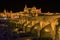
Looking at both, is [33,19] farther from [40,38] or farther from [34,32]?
[40,38]

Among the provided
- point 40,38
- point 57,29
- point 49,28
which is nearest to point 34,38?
point 40,38

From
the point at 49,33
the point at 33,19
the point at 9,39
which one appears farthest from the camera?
the point at 33,19

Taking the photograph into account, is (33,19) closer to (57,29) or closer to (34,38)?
(34,38)

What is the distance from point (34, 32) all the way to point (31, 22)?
2.94 ft

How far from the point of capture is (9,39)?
5223 millimetres

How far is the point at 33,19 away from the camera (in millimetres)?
6043

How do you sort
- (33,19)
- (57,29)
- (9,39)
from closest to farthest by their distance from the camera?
(57,29) < (9,39) < (33,19)

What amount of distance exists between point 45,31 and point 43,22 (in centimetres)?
45

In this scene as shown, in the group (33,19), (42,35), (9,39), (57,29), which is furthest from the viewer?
(33,19)

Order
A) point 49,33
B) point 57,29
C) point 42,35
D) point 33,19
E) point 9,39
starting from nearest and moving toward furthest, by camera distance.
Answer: point 57,29, point 49,33, point 42,35, point 9,39, point 33,19

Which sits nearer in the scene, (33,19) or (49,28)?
(49,28)

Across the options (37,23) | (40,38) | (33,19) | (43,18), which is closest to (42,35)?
(40,38)

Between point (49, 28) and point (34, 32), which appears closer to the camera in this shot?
point (49, 28)

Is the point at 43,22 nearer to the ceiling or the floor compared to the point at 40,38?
nearer to the ceiling
